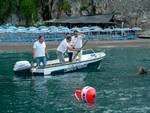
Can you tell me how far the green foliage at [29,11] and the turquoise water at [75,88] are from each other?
41714 millimetres

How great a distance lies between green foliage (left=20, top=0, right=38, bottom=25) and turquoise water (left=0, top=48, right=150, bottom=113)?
41714 mm

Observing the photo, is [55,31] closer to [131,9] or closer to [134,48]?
[134,48]

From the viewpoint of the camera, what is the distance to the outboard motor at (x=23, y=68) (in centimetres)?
3350

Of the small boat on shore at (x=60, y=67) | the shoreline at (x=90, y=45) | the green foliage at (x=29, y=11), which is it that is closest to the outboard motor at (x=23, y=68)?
the small boat on shore at (x=60, y=67)

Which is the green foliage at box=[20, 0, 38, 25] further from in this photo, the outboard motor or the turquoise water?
the outboard motor

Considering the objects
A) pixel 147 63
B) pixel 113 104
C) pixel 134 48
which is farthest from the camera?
pixel 134 48

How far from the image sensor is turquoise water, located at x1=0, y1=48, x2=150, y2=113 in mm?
22938

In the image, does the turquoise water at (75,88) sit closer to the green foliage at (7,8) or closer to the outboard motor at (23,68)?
the outboard motor at (23,68)

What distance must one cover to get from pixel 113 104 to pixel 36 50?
448 inches

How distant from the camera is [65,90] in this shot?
28031 mm

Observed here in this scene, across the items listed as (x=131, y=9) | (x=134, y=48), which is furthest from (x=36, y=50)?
(x=131, y=9)

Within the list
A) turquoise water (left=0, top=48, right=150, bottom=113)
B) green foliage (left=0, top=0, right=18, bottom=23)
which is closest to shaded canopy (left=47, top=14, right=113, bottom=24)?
green foliage (left=0, top=0, right=18, bottom=23)

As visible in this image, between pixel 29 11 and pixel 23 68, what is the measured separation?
1972 inches

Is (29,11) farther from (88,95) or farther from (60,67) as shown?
(88,95)
